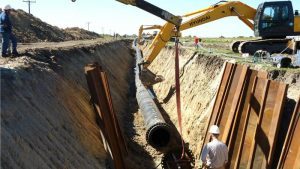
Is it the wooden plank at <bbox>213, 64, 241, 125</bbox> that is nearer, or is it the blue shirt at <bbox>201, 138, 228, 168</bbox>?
the blue shirt at <bbox>201, 138, 228, 168</bbox>

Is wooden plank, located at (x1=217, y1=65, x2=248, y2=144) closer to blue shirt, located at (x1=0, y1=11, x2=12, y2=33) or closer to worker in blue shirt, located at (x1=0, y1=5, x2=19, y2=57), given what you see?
worker in blue shirt, located at (x1=0, y1=5, x2=19, y2=57)

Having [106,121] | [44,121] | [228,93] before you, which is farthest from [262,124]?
[44,121]

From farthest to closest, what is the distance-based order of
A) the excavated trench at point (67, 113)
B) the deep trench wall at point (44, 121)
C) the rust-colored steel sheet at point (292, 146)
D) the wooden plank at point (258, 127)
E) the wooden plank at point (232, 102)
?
the wooden plank at point (232, 102), the wooden plank at point (258, 127), the rust-colored steel sheet at point (292, 146), the excavated trench at point (67, 113), the deep trench wall at point (44, 121)

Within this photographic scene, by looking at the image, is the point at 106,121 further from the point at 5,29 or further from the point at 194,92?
the point at 194,92

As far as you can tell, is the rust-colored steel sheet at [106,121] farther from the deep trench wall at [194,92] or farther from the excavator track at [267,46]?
the excavator track at [267,46]

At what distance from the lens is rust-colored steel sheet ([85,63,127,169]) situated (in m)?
11.2

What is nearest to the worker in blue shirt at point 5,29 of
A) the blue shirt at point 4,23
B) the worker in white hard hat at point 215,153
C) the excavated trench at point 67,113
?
the blue shirt at point 4,23

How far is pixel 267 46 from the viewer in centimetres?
1897

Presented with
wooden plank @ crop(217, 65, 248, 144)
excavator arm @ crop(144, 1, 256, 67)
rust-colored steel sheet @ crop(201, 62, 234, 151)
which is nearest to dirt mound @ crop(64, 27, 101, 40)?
excavator arm @ crop(144, 1, 256, 67)

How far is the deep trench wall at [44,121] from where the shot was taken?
786 cm

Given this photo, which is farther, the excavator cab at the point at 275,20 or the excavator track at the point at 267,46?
the excavator track at the point at 267,46

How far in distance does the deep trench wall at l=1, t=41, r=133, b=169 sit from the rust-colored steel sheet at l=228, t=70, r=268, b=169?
340 centimetres

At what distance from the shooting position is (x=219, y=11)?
19188mm

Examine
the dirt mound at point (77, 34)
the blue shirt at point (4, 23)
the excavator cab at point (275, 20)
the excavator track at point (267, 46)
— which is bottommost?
the dirt mound at point (77, 34)
